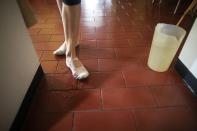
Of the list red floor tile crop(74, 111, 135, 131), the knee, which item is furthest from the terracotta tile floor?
the knee

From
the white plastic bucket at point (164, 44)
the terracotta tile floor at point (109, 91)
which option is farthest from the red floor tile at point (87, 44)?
the white plastic bucket at point (164, 44)

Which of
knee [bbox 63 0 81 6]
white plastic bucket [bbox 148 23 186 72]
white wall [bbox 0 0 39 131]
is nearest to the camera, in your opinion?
white wall [bbox 0 0 39 131]

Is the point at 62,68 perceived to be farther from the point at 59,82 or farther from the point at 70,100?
the point at 70,100

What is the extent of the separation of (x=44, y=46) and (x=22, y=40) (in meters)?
0.57

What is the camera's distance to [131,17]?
205cm

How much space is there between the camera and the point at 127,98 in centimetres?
97

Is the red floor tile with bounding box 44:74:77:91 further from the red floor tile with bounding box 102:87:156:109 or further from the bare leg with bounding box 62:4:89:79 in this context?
the red floor tile with bounding box 102:87:156:109

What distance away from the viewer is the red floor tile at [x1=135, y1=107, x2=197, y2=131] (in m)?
0.82

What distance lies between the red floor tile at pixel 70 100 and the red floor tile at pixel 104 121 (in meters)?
0.05

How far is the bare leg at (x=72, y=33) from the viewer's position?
0.98 meters

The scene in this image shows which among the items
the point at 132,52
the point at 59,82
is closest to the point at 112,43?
the point at 132,52

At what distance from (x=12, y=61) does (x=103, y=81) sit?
1.81ft

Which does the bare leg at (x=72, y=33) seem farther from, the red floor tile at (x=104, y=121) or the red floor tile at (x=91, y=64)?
the red floor tile at (x=104, y=121)

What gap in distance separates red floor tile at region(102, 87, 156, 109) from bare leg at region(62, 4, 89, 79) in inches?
8.5
